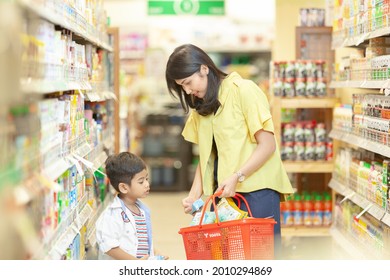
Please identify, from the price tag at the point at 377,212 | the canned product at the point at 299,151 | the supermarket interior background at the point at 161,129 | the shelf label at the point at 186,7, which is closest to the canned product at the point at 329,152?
the supermarket interior background at the point at 161,129

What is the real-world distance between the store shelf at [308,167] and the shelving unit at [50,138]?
1.94 meters

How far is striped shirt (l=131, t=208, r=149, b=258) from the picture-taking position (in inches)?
177

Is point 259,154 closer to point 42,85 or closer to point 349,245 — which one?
point 42,85

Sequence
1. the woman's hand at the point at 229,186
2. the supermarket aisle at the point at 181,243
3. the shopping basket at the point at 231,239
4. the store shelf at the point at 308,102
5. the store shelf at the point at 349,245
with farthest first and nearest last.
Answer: the supermarket aisle at the point at 181,243 → the store shelf at the point at 308,102 → the store shelf at the point at 349,245 → the woman's hand at the point at 229,186 → the shopping basket at the point at 231,239

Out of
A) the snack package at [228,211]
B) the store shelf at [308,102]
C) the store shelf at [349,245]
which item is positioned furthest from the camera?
the store shelf at [308,102]

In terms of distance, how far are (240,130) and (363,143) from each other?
1542 mm

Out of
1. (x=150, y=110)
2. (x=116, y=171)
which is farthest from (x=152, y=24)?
(x=116, y=171)

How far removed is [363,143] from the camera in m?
5.63

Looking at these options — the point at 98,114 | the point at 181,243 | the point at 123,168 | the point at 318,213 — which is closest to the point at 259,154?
the point at 123,168

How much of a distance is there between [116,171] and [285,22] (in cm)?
540

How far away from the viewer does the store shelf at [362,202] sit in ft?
16.7

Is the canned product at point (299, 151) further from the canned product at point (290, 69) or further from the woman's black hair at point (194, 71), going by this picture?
the woman's black hair at point (194, 71)
